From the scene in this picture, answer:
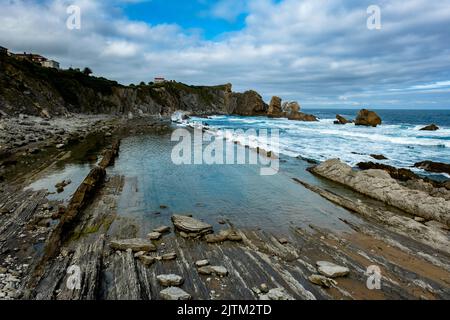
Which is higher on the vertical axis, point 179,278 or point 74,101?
point 74,101

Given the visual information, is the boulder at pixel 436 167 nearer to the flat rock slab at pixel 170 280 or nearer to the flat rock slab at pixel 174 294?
the flat rock slab at pixel 170 280

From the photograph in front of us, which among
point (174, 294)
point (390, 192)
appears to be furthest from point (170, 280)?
point (390, 192)

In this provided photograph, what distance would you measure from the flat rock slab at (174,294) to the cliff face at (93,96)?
4986 cm

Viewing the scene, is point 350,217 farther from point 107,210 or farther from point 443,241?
point 107,210

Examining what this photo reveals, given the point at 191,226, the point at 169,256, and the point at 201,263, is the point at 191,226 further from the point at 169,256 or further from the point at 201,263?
the point at 201,263

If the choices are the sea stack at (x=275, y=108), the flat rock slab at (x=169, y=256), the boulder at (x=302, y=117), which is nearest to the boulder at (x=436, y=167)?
the flat rock slab at (x=169, y=256)

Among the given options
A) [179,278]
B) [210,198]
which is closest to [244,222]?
[210,198]

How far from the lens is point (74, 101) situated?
82.4m

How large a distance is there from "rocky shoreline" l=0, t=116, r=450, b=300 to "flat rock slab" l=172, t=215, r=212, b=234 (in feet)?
0.15

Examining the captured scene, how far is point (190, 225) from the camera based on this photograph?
13.5 m

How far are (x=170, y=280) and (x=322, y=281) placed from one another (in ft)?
16.2
